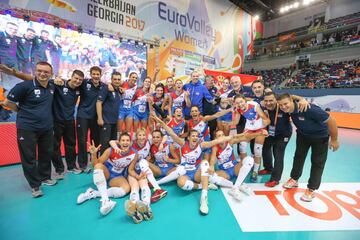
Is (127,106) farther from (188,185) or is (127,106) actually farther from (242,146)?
(242,146)

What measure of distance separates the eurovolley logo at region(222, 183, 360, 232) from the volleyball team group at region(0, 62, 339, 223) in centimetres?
17

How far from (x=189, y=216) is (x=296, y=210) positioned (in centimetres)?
140

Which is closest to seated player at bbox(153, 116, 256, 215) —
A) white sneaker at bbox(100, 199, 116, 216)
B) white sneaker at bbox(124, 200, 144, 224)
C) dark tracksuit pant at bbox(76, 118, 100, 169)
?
white sneaker at bbox(124, 200, 144, 224)

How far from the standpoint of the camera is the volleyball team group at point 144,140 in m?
2.67

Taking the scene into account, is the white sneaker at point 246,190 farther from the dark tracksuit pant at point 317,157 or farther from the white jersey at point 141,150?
the white jersey at point 141,150

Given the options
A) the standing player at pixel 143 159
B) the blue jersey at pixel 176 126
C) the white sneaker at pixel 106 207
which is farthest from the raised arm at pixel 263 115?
the white sneaker at pixel 106 207

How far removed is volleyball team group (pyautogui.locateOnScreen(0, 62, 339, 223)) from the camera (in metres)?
2.67

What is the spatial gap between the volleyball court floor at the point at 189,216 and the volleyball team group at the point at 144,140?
0.45ft

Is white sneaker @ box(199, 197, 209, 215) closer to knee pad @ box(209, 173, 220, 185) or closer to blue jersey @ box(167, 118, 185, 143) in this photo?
knee pad @ box(209, 173, 220, 185)

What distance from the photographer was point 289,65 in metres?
20.3

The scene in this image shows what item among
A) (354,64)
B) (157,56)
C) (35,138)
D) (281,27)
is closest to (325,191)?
(35,138)

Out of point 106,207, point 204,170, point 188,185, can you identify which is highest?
point 204,170

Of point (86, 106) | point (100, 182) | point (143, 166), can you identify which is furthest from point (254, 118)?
point (86, 106)

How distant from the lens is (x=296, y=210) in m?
2.58
